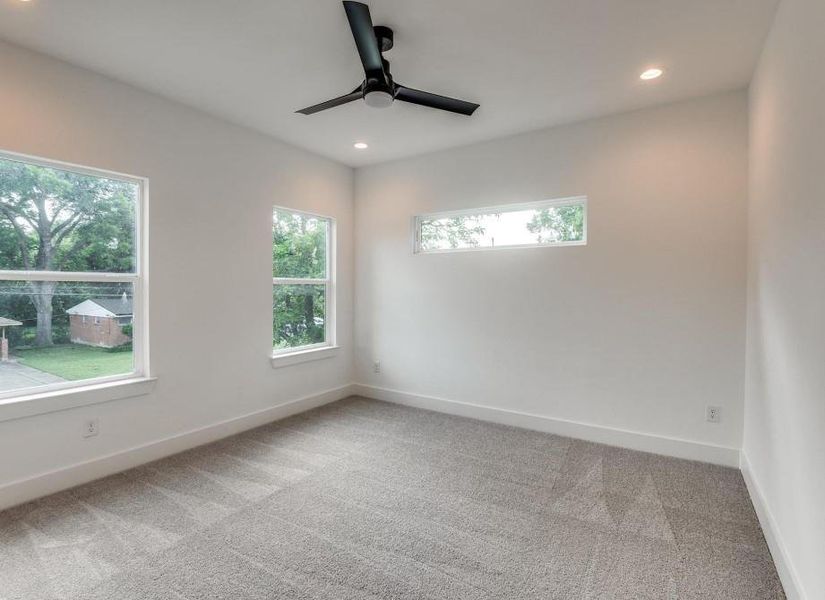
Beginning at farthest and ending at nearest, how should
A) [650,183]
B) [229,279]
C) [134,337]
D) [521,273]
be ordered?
[521,273] → [229,279] → [650,183] → [134,337]

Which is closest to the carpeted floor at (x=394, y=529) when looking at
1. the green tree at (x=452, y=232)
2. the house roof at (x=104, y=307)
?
the house roof at (x=104, y=307)

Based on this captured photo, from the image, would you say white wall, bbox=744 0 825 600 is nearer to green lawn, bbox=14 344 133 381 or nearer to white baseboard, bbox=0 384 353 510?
white baseboard, bbox=0 384 353 510

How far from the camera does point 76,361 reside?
2.70m

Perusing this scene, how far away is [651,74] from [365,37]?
6.25 ft

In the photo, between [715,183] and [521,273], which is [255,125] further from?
[715,183]

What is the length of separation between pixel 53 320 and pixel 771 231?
4.20m

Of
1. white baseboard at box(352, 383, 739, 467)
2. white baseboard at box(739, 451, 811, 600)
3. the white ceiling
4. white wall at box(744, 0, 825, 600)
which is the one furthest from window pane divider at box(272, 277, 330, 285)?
white baseboard at box(739, 451, 811, 600)

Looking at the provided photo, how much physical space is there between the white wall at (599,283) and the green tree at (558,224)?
13cm

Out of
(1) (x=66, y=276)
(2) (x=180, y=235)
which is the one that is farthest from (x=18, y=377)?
(2) (x=180, y=235)

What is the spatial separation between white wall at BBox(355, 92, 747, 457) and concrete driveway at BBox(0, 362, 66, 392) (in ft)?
9.52

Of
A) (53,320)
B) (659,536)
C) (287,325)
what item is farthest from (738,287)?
(53,320)

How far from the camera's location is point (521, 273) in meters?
3.73

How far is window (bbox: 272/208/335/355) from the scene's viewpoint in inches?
158

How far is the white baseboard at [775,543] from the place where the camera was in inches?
64.8
